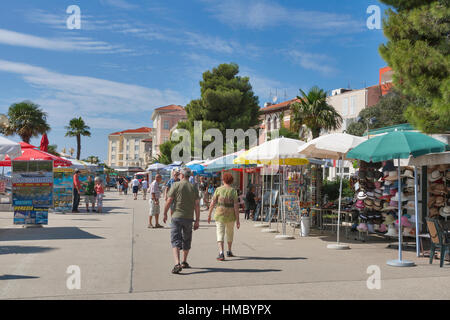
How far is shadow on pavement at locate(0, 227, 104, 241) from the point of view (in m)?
11.3

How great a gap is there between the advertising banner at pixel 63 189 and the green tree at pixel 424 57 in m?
14.8

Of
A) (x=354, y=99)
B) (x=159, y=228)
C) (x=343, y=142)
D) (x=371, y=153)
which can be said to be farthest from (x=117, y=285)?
(x=354, y=99)

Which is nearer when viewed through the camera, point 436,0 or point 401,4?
point 436,0

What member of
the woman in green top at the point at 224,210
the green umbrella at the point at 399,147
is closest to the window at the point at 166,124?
the green umbrella at the point at 399,147

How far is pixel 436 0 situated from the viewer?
10219mm

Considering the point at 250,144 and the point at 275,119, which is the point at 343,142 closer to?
the point at 250,144

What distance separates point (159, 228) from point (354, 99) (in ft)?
126

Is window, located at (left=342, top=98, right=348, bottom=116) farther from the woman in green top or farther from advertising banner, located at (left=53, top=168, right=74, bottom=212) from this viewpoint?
the woman in green top

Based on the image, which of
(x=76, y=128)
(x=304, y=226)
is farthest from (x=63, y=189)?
(x=76, y=128)

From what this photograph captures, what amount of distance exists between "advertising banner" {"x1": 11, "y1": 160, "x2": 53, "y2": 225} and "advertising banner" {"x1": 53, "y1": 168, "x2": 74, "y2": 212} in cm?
662

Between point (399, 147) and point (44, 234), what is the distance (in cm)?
890

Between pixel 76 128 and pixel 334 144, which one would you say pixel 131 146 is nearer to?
pixel 76 128

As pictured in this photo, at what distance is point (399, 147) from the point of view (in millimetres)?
8852

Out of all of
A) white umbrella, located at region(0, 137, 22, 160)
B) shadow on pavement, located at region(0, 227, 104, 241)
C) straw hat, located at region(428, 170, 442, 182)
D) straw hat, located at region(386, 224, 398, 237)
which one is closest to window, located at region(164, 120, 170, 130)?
shadow on pavement, located at region(0, 227, 104, 241)
